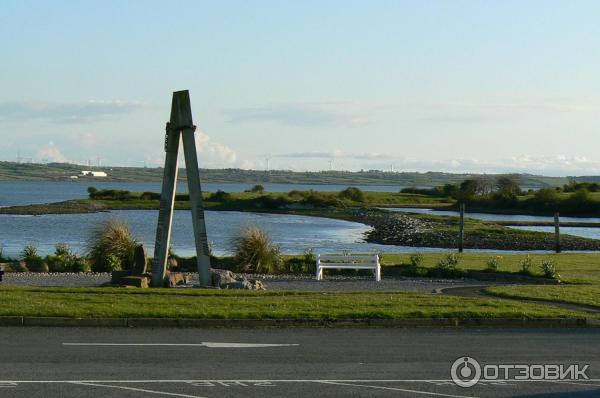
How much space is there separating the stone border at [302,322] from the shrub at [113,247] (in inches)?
535

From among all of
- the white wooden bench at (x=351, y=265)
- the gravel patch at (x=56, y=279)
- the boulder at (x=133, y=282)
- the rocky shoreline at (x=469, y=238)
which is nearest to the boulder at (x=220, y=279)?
the boulder at (x=133, y=282)

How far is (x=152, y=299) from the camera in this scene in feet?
61.7

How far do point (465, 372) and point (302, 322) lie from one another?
464 centimetres

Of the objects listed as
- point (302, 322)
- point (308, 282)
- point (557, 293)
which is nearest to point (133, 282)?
point (308, 282)

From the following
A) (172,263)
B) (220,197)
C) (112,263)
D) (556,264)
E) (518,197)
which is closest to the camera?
(172,263)

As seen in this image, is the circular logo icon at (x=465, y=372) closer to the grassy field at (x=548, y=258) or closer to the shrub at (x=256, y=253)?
the grassy field at (x=548, y=258)

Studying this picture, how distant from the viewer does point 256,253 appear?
29.8m

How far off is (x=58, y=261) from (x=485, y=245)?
29902 mm

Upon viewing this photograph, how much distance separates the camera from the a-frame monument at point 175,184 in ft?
74.4

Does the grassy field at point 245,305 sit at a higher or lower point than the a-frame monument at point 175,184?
lower

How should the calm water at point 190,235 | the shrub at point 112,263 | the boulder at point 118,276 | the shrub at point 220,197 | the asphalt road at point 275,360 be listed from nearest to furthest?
1. the asphalt road at point 275,360
2. the boulder at point 118,276
3. the shrub at point 112,263
4. the calm water at point 190,235
5. the shrub at point 220,197

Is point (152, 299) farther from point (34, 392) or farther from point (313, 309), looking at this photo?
point (34, 392)

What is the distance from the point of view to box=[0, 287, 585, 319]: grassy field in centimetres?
1659

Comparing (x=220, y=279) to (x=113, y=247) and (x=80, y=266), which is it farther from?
(x=113, y=247)
